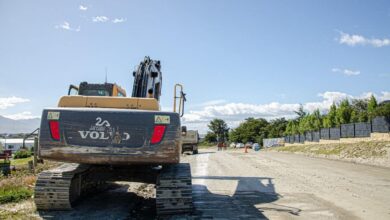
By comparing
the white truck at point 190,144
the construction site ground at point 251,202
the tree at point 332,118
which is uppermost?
the tree at point 332,118

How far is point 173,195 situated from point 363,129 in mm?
30634

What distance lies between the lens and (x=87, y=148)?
6.99 meters

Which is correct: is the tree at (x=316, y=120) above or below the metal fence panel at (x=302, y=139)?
above

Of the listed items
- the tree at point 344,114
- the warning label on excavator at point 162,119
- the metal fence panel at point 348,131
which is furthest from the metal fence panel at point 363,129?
the warning label on excavator at point 162,119

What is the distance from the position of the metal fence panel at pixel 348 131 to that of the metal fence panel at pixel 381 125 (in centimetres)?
429

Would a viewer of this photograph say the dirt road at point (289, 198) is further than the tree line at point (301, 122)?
No

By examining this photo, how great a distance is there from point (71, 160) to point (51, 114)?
2.90 feet

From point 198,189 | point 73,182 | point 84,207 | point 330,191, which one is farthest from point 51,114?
point 330,191

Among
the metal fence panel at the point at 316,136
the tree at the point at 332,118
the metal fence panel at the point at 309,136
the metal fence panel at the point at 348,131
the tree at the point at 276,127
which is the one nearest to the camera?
the metal fence panel at the point at 348,131

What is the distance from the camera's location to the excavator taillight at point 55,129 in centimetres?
698

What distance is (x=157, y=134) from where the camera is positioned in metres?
6.98

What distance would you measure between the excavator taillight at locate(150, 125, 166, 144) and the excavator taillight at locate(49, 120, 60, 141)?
1649mm

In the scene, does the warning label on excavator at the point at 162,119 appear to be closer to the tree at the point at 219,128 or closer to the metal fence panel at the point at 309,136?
the metal fence panel at the point at 309,136

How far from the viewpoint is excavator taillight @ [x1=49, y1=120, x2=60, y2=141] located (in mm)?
6980
